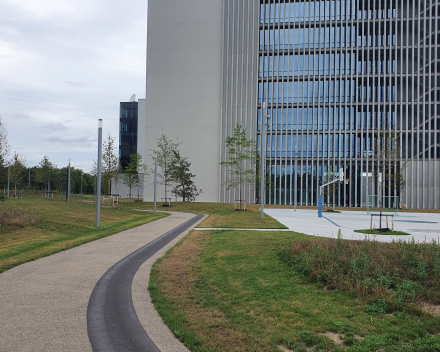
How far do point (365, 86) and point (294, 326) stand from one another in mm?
56225

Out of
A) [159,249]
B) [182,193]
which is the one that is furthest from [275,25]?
[159,249]

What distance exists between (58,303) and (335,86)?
55513mm

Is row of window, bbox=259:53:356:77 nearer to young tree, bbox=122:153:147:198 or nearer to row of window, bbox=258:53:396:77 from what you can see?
row of window, bbox=258:53:396:77

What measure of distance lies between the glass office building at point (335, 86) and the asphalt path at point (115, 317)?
46899 mm

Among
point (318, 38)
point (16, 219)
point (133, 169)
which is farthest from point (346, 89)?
point (16, 219)

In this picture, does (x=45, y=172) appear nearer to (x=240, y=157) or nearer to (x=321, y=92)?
(x=240, y=157)

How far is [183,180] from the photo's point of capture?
50.7 m

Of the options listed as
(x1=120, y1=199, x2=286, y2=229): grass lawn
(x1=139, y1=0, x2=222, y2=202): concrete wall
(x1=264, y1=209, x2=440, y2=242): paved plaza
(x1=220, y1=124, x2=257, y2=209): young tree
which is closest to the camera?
(x1=264, y1=209, x2=440, y2=242): paved plaza

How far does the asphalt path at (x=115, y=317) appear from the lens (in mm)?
4758

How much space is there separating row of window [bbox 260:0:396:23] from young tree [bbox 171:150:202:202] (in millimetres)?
26179

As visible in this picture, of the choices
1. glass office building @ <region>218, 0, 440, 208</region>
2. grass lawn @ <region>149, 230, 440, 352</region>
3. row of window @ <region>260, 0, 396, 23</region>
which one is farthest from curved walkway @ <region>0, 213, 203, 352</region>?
row of window @ <region>260, 0, 396, 23</region>

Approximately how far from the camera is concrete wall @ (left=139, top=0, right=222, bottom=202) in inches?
2226

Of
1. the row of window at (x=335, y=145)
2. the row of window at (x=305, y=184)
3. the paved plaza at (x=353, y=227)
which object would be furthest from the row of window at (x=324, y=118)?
the paved plaza at (x=353, y=227)

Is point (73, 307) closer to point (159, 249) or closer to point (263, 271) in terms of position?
point (263, 271)
